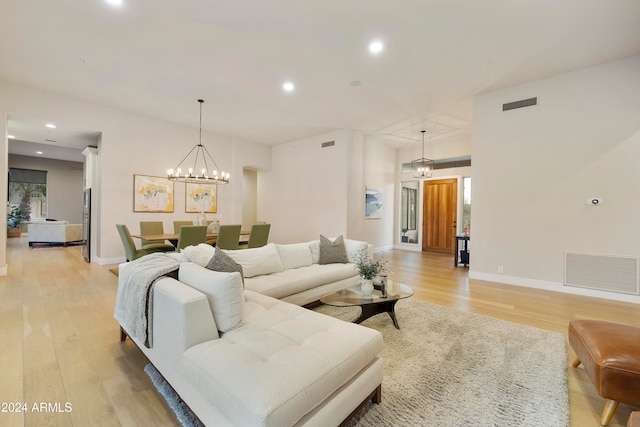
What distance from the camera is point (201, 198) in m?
7.23

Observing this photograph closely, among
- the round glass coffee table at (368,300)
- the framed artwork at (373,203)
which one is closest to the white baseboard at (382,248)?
the framed artwork at (373,203)

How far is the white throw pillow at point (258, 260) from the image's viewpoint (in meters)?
3.21

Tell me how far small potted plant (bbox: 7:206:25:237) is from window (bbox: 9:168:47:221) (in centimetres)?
30

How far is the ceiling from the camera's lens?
2941 millimetres

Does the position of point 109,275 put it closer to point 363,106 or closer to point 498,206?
point 363,106

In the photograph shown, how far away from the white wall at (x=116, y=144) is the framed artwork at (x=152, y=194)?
0.36ft

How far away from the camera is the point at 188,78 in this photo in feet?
14.6

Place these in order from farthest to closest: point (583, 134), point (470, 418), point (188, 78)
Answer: point (188, 78) → point (583, 134) → point (470, 418)

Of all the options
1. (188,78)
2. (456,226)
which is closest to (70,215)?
(188,78)

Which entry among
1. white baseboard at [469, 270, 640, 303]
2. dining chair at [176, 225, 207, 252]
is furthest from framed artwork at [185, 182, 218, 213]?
white baseboard at [469, 270, 640, 303]

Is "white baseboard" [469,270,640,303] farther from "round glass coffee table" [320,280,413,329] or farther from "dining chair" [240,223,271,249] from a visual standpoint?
"dining chair" [240,223,271,249]

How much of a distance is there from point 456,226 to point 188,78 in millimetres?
7502

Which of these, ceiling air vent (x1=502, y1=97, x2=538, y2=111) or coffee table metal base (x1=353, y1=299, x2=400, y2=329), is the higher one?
ceiling air vent (x1=502, y1=97, x2=538, y2=111)

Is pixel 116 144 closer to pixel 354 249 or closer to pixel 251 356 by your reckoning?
pixel 354 249
